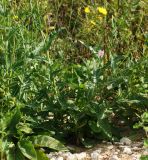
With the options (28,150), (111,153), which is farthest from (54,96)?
(111,153)

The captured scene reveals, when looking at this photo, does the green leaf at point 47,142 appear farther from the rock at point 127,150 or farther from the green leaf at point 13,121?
the rock at point 127,150

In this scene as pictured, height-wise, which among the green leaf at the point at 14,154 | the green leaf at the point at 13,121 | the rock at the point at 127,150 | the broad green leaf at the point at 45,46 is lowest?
the rock at the point at 127,150

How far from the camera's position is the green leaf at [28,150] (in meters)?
3.55

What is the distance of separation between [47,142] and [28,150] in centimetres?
19

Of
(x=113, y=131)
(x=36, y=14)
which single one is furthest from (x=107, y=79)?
(x=36, y=14)

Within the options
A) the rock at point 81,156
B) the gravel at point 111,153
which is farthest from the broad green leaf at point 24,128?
the rock at point 81,156

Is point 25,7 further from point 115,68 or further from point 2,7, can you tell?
point 115,68

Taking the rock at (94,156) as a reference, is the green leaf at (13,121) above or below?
above

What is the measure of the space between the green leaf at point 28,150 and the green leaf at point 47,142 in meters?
0.11

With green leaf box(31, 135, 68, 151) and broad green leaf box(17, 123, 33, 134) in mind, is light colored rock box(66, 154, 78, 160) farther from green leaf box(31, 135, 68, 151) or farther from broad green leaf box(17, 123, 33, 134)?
broad green leaf box(17, 123, 33, 134)

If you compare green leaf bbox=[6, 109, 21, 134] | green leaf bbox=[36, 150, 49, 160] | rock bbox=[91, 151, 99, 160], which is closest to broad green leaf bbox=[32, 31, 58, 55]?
green leaf bbox=[6, 109, 21, 134]

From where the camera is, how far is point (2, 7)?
3795 millimetres

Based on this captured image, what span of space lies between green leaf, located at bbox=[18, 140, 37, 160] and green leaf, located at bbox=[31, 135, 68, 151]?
0.11m

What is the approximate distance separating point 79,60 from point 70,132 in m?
1.22
